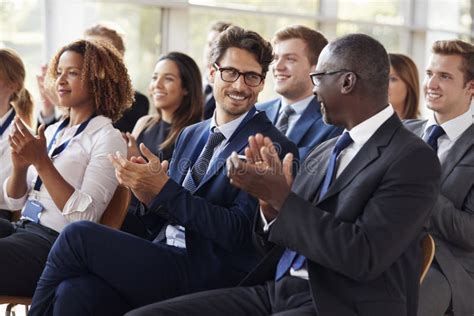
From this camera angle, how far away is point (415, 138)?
2.35 meters

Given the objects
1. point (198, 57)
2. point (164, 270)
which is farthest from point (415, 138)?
point (198, 57)

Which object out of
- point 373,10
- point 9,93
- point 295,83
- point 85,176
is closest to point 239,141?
point 85,176

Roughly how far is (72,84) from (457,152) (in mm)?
1622

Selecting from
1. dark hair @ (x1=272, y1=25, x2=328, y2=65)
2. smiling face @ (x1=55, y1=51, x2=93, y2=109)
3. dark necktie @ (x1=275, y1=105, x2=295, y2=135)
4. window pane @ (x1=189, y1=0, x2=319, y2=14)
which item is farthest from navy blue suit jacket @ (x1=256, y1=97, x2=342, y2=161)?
window pane @ (x1=189, y1=0, x2=319, y2=14)

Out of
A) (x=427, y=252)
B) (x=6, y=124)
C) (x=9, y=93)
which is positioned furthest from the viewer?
(x=9, y=93)

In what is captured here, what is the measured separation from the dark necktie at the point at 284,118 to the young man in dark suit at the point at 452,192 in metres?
0.88

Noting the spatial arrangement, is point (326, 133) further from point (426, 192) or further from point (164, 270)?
point (426, 192)

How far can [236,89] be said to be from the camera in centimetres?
304

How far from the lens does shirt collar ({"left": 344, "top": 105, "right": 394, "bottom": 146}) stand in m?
2.41

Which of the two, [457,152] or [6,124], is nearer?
[457,152]

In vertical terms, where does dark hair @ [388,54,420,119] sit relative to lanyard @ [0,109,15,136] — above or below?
above

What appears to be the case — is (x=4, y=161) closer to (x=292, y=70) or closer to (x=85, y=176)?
(x=85, y=176)

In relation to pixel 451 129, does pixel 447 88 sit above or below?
above

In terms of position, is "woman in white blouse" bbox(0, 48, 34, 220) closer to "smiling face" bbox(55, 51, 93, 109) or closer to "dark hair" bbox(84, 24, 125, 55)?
"smiling face" bbox(55, 51, 93, 109)
